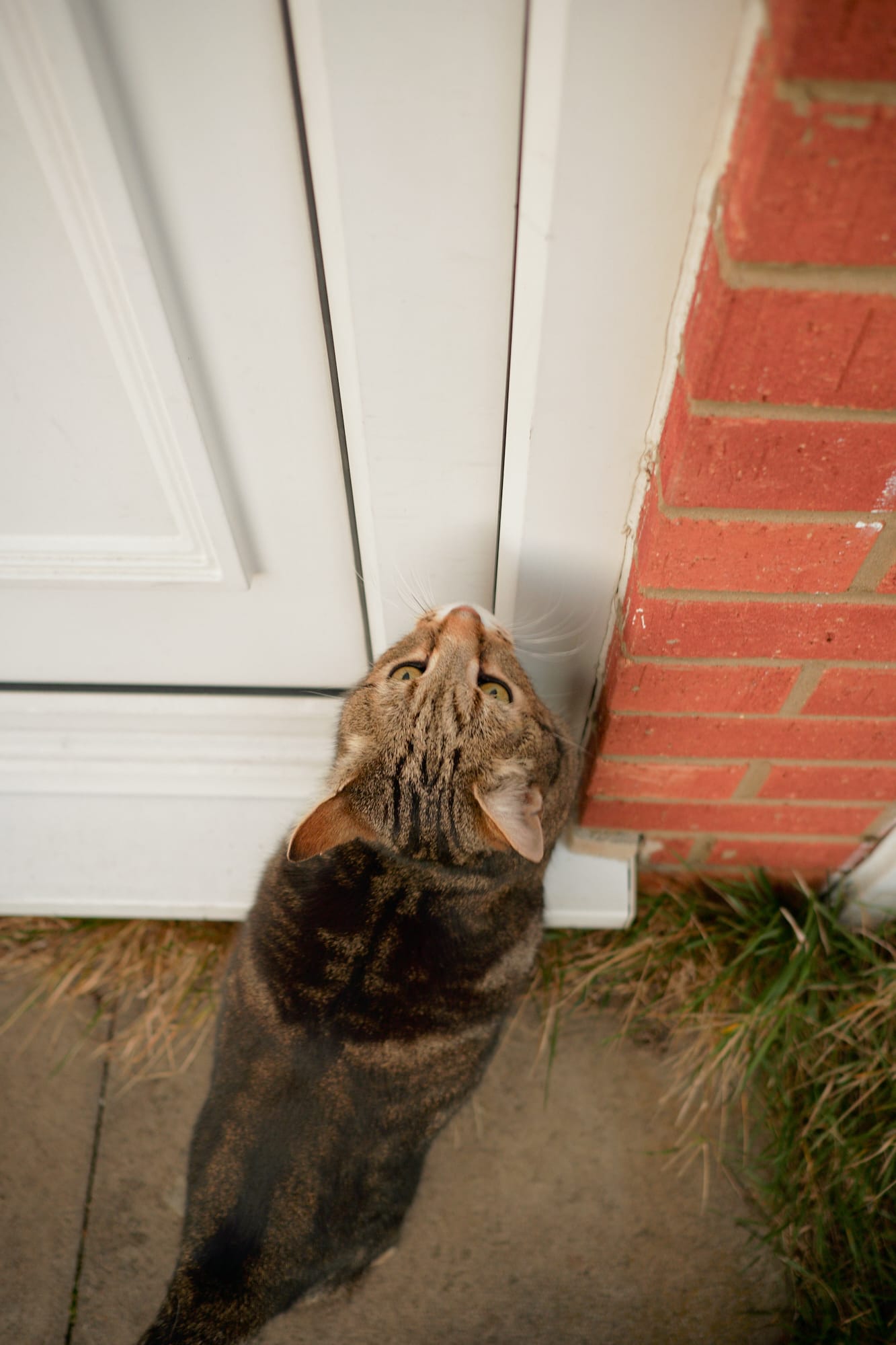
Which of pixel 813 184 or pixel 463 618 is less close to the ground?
pixel 813 184

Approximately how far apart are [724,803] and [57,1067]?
5.11ft

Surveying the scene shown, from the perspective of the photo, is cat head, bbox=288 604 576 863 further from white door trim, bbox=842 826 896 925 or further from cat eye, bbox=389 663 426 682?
white door trim, bbox=842 826 896 925

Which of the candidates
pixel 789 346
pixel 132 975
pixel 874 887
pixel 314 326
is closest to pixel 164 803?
pixel 132 975

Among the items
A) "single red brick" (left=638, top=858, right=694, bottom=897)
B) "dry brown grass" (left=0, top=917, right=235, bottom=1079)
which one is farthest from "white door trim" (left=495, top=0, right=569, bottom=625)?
"dry brown grass" (left=0, top=917, right=235, bottom=1079)

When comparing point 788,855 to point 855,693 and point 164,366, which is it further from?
point 164,366

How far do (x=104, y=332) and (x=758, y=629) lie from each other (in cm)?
96

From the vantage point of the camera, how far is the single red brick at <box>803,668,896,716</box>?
104cm

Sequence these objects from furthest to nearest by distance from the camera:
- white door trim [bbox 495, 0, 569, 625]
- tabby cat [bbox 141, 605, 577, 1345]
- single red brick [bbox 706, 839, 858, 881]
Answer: single red brick [bbox 706, 839, 858, 881] < tabby cat [bbox 141, 605, 577, 1345] < white door trim [bbox 495, 0, 569, 625]

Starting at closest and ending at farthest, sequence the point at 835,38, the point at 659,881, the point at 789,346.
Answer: the point at 835,38 < the point at 789,346 < the point at 659,881

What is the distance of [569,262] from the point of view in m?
0.73

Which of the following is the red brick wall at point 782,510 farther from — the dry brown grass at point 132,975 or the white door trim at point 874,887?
the dry brown grass at point 132,975

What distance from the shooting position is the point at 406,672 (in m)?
1.11

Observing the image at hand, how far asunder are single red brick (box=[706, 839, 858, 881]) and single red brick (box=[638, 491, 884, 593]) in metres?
A: 0.72

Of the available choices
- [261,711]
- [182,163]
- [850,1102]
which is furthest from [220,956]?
[182,163]
